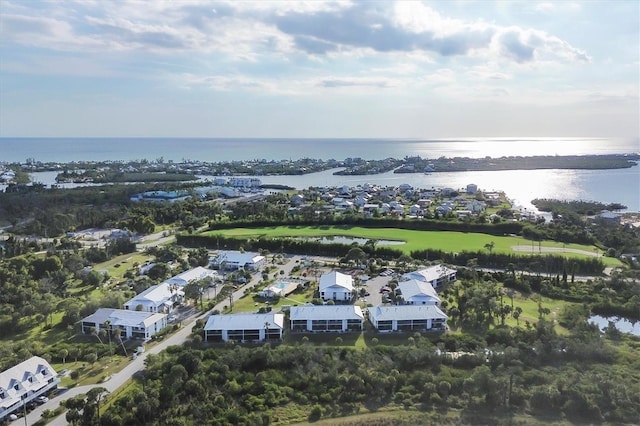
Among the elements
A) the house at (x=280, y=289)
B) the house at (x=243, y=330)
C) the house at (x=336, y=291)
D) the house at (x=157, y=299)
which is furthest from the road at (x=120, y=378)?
the house at (x=336, y=291)

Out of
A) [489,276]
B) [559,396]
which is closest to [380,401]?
[559,396]

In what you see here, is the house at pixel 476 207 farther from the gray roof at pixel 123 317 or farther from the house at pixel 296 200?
the gray roof at pixel 123 317

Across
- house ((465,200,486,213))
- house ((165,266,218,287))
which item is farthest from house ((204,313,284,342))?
house ((465,200,486,213))

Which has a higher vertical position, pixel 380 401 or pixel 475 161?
pixel 475 161

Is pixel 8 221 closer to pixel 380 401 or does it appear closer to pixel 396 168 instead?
pixel 380 401

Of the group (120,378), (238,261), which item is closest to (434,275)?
(238,261)
